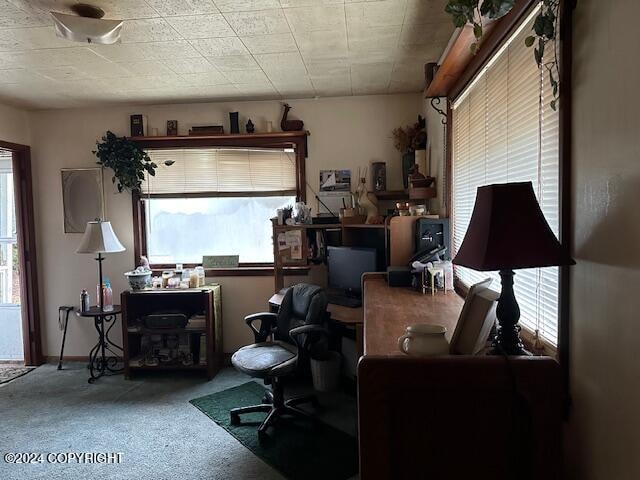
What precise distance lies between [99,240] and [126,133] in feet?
3.44

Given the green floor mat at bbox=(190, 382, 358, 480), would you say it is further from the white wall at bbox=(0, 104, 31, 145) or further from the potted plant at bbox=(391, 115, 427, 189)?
the white wall at bbox=(0, 104, 31, 145)

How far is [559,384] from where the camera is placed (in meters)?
1.17

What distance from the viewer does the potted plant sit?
3.50 metres

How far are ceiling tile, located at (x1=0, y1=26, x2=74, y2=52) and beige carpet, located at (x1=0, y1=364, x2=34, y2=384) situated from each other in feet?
9.07

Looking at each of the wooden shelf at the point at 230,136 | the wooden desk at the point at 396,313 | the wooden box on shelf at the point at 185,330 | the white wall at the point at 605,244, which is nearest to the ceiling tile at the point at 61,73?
the wooden shelf at the point at 230,136

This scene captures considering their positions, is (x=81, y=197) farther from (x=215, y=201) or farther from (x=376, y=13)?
(x=376, y=13)

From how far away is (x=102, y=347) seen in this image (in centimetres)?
383

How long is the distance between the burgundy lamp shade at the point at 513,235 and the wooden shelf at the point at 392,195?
97.4 inches

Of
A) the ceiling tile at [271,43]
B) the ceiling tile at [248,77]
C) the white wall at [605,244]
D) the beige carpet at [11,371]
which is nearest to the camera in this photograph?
the white wall at [605,244]

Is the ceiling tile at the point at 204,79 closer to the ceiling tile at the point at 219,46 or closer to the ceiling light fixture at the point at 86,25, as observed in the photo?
the ceiling tile at the point at 219,46

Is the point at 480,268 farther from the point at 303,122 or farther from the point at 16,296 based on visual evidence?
the point at 16,296

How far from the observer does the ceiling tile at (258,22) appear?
85.7 inches

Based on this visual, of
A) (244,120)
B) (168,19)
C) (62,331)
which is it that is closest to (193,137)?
(244,120)

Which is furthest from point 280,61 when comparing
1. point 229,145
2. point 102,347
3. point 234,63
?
point 102,347
